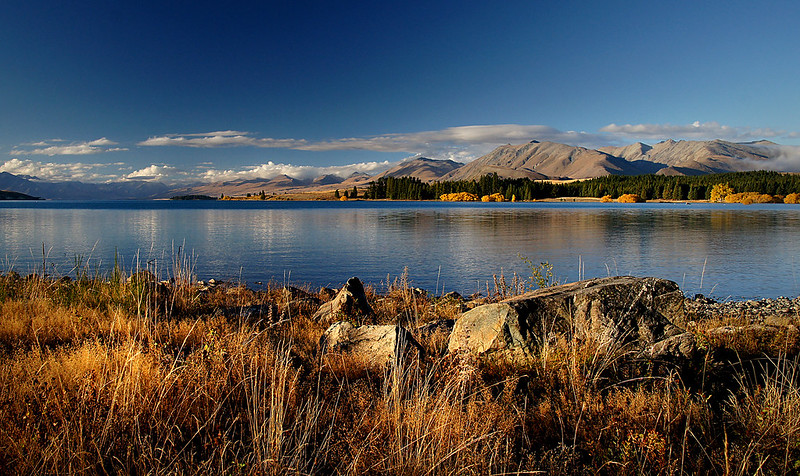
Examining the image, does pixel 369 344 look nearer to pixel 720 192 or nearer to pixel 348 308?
pixel 348 308

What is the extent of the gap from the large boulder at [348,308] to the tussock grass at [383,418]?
3.30 metres

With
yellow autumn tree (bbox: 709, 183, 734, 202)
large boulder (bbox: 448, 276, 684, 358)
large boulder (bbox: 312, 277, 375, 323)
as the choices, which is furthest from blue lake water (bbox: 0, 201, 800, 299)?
yellow autumn tree (bbox: 709, 183, 734, 202)

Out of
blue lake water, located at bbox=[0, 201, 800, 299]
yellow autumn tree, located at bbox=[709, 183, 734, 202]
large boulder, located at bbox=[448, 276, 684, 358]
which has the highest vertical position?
yellow autumn tree, located at bbox=[709, 183, 734, 202]

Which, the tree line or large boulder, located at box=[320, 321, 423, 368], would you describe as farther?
the tree line

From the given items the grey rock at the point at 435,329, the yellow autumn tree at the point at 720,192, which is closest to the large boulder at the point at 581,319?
the grey rock at the point at 435,329

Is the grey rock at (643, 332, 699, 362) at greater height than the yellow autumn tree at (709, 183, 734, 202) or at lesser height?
lesser

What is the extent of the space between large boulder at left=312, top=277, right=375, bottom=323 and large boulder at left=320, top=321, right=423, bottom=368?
8.19 feet

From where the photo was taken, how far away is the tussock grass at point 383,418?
348 centimetres

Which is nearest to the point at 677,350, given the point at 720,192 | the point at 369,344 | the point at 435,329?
the point at 435,329

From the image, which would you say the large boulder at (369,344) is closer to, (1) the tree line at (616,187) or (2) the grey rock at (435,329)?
(2) the grey rock at (435,329)

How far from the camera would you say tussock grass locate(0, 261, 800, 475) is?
3.48 meters

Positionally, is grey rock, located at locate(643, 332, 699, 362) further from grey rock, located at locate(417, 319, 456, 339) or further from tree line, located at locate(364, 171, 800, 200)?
tree line, located at locate(364, 171, 800, 200)

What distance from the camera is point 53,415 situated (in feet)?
13.1

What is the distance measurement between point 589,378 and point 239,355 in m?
4.27
